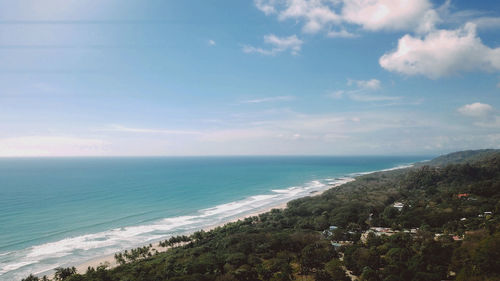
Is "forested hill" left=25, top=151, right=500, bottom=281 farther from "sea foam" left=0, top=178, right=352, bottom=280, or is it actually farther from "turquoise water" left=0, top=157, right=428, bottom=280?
"turquoise water" left=0, top=157, right=428, bottom=280

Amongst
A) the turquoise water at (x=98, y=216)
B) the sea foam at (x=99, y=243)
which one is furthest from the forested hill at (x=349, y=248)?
the turquoise water at (x=98, y=216)

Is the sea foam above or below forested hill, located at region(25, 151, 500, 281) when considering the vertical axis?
below

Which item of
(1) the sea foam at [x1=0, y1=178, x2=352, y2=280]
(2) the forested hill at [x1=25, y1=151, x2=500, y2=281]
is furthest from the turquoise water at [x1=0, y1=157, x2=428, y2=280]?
(2) the forested hill at [x1=25, y1=151, x2=500, y2=281]

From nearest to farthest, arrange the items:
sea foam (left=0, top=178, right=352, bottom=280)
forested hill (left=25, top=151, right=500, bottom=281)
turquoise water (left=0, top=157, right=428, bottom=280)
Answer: forested hill (left=25, top=151, right=500, bottom=281)
sea foam (left=0, top=178, right=352, bottom=280)
turquoise water (left=0, top=157, right=428, bottom=280)

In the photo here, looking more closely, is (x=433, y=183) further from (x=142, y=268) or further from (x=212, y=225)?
(x=142, y=268)

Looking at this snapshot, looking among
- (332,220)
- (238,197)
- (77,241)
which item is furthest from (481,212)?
(77,241)

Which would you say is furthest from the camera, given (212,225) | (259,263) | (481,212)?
(212,225)

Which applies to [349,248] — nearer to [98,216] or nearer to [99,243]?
[99,243]

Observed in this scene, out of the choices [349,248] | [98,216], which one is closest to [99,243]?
[98,216]
